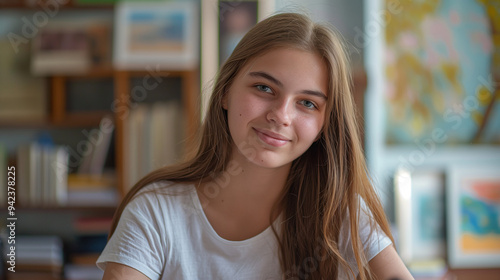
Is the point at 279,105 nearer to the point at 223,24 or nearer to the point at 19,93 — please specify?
the point at 223,24

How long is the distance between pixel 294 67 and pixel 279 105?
80mm

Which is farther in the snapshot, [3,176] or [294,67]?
[3,176]

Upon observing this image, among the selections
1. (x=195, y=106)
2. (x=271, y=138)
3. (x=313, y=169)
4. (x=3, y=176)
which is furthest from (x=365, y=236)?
(x=3, y=176)

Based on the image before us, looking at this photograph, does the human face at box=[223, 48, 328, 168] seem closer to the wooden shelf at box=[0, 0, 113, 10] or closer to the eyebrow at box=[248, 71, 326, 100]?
the eyebrow at box=[248, 71, 326, 100]

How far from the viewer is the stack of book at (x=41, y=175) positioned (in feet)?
7.70

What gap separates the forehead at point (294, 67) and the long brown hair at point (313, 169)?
0.04 ft

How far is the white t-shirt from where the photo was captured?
1.08 meters

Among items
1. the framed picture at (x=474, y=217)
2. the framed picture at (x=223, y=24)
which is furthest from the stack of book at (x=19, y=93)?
the framed picture at (x=474, y=217)

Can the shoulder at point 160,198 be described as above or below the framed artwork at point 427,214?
above

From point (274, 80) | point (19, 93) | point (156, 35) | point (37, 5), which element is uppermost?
point (37, 5)

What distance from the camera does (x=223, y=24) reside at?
2.43m

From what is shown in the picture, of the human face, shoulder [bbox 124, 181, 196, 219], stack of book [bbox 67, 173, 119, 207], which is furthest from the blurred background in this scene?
the human face

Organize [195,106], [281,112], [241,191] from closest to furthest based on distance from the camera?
[281,112], [241,191], [195,106]

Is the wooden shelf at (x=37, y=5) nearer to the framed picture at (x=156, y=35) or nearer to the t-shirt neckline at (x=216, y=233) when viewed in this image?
the framed picture at (x=156, y=35)
